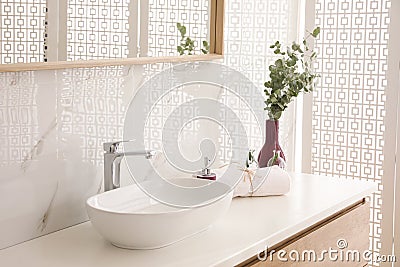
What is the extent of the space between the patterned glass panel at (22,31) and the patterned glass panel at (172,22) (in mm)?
501

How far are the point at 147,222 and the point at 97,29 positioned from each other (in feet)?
2.22

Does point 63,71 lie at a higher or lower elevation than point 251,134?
higher

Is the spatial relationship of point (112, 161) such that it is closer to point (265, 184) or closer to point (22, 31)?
point (22, 31)

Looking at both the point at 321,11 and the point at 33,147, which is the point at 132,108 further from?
the point at 321,11

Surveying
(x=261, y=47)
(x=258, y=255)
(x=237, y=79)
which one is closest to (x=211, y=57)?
(x=237, y=79)

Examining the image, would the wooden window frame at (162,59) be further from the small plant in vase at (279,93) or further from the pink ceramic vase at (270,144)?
the pink ceramic vase at (270,144)

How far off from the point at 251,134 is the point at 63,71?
1.24 m

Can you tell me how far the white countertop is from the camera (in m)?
1.83

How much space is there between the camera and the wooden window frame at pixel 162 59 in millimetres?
1926

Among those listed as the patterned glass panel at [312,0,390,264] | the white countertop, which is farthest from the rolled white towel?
the patterned glass panel at [312,0,390,264]

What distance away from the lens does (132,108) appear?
2.36 meters

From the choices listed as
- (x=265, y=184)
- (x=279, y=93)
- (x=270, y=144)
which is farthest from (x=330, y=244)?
(x=279, y=93)

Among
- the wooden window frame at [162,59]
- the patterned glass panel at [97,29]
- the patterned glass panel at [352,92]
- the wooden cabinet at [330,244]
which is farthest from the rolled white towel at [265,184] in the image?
the patterned glass panel at [352,92]

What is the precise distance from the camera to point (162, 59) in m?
2.42
